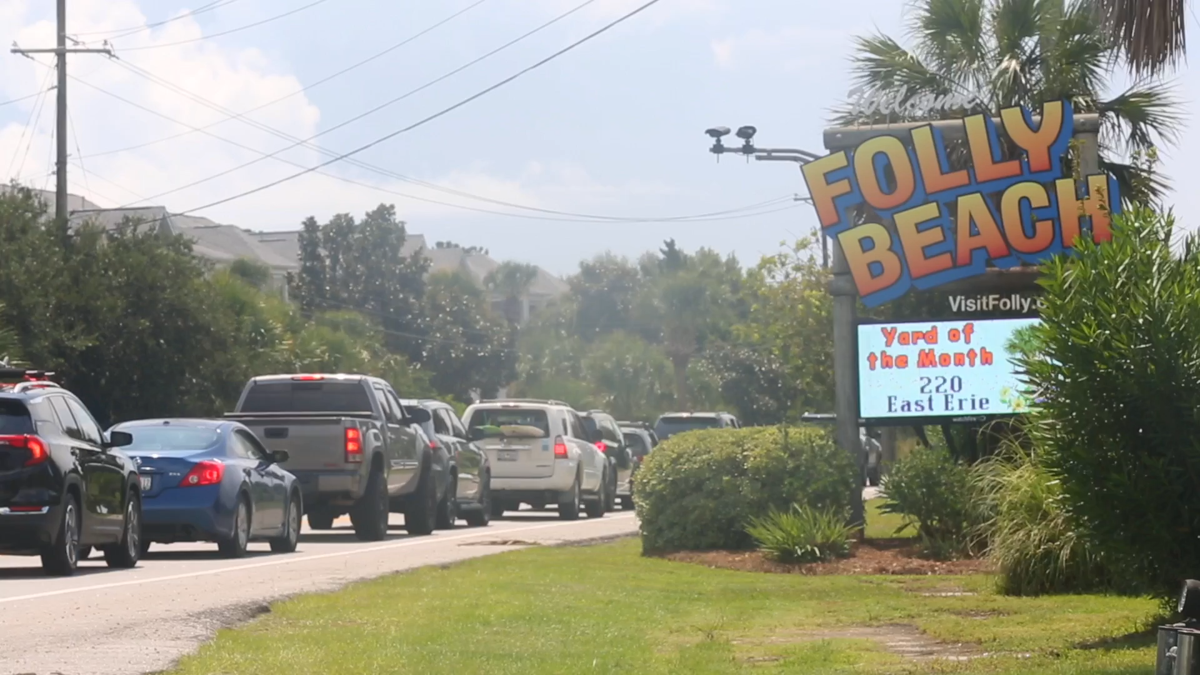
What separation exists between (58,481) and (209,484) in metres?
3.15

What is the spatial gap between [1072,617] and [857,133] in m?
8.70

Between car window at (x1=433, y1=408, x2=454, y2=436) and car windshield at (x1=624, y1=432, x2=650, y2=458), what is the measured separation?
1048 cm

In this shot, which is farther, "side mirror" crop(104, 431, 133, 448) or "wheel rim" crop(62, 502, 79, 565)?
"side mirror" crop(104, 431, 133, 448)

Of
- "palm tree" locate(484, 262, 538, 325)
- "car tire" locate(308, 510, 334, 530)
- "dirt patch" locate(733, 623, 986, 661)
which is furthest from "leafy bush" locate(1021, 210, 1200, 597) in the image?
"palm tree" locate(484, 262, 538, 325)

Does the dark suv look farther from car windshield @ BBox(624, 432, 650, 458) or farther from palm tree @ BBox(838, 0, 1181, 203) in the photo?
palm tree @ BBox(838, 0, 1181, 203)

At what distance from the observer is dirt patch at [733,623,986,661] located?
9969mm

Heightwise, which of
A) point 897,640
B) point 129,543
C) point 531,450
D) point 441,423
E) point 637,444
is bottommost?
point 897,640

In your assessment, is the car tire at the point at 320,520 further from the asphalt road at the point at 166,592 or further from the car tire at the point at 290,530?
the car tire at the point at 290,530

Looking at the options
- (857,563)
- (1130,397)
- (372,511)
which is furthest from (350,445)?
(1130,397)

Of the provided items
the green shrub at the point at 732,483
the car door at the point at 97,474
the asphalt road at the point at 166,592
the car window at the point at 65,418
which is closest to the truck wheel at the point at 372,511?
the asphalt road at the point at 166,592

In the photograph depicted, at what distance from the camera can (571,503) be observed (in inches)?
1154

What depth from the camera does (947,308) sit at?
73.3 ft

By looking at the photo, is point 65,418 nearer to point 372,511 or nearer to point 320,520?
point 372,511

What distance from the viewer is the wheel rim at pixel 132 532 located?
1655 centimetres
